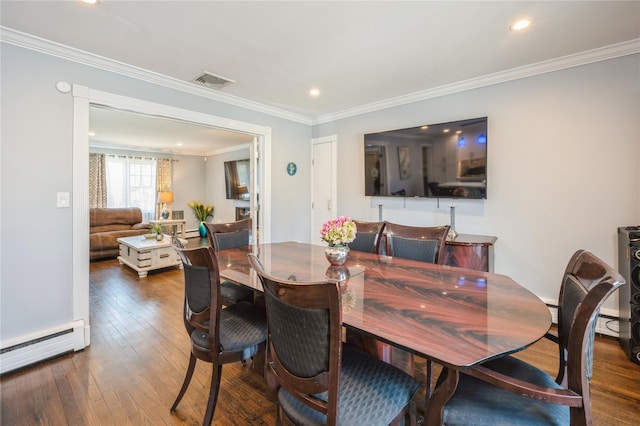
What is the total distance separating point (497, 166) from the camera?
3.11 metres

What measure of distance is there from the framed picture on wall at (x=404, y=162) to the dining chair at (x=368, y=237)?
1.29 m

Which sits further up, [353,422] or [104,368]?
[353,422]

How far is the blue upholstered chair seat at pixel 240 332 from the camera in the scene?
1590mm

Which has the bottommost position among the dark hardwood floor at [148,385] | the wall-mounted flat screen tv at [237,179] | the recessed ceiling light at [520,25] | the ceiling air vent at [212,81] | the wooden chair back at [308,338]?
the dark hardwood floor at [148,385]

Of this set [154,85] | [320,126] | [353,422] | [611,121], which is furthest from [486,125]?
Answer: [154,85]

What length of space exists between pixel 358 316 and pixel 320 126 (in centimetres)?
388

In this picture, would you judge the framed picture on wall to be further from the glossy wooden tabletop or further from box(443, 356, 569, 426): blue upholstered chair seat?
box(443, 356, 569, 426): blue upholstered chair seat

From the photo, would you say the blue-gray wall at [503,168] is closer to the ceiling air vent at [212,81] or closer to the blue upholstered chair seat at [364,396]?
the ceiling air vent at [212,81]

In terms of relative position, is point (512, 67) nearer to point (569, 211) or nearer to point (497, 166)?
point (497, 166)

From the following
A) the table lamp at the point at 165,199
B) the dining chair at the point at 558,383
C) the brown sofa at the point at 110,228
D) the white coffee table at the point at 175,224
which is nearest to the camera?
the dining chair at the point at 558,383

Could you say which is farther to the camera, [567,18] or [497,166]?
[497,166]

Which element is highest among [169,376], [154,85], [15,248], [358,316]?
[154,85]

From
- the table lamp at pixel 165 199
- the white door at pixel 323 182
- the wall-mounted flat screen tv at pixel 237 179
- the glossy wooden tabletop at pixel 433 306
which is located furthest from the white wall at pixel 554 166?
the table lamp at pixel 165 199

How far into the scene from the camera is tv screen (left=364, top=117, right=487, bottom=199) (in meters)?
3.09
